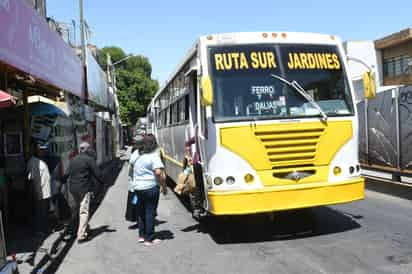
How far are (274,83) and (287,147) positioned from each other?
100cm

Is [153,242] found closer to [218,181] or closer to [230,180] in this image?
[218,181]

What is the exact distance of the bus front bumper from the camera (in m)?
6.71

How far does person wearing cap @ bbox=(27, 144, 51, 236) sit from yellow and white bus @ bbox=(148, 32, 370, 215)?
106 inches

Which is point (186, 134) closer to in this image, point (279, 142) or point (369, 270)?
point (279, 142)

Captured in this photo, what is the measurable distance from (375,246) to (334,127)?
181 centimetres

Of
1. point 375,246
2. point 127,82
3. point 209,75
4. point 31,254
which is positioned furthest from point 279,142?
point 127,82

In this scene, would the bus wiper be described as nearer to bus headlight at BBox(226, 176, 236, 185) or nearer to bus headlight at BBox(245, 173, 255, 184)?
bus headlight at BBox(245, 173, 255, 184)

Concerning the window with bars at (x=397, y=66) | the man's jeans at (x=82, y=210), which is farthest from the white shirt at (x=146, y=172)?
the window with bars at (x=397, y=66)

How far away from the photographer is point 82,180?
25.2 feet

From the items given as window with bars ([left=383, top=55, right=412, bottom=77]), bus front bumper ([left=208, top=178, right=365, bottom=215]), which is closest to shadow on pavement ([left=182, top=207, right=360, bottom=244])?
bus front bumper ([left=208, top=178, right=365, bottom=215])

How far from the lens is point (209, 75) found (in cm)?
710

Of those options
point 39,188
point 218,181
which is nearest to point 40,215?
point 39,188

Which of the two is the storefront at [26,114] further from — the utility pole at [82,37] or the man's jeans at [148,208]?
the utility pole at [82,37]

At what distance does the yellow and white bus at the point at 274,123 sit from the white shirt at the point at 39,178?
267 cm
